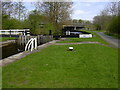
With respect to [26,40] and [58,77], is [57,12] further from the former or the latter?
[58,77]

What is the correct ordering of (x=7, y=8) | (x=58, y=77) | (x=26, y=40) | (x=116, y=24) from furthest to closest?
(x=7, y=8) < (x=116, y=24) < (x=26, y=40) < (x=58, y=77)

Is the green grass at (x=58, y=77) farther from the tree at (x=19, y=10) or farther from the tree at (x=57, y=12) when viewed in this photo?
the tree at (x=19, y=10)

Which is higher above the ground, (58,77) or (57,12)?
(57,12)

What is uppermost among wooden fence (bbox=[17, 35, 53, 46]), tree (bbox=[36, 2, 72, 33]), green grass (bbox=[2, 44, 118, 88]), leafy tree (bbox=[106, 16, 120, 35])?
tree (bbox=[36, 2, 72, 33])

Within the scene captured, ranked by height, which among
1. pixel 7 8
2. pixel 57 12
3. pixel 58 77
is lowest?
pixel 58 77

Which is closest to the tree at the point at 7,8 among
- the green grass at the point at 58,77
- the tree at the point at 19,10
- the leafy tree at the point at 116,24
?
the tree at the point at 19,10

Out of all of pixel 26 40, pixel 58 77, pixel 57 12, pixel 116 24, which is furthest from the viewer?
pixel 57 12

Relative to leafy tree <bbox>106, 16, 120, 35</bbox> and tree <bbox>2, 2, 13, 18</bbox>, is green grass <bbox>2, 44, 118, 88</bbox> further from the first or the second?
tree <bbox>2, 2, 13, 18</bbox>

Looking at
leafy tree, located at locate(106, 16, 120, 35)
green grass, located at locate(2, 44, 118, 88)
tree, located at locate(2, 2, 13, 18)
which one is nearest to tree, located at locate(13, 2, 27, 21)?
tree, located at locate(2, 2, 13, 18)

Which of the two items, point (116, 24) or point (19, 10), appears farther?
point (19, 10)

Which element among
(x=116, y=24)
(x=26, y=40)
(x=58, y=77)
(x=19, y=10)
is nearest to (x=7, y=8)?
(x=19, y=10)

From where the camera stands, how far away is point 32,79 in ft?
20.3

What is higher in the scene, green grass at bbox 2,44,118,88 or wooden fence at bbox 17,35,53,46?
wooden fence at bbox 17,35,53,46

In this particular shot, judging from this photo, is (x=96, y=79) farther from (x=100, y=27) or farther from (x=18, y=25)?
(x=100, y=27)
